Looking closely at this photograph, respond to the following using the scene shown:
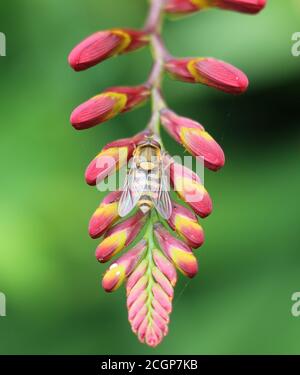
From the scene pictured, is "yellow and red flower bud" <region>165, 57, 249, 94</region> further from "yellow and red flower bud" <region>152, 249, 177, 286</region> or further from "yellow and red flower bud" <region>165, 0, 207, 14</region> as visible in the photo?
"yellow and red flower bud" <region>152, 249, 177, 286</region>

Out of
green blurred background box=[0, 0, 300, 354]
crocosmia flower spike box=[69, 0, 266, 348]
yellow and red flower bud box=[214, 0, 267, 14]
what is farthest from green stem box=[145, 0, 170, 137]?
green blurred background box=[0, 0, 300, 354]

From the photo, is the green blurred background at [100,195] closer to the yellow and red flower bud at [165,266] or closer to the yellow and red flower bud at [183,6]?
the yellow and red flower bud at [183,6]

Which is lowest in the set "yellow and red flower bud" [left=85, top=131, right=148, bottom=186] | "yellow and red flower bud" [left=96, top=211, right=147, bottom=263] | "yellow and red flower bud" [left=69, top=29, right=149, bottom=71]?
"yellow and red flower bud" [left=96, top=211, right=147, bottom=263]

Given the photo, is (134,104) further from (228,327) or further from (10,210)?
(228,327)

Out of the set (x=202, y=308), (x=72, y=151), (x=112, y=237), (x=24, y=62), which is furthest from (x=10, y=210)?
(x=112, y=237)

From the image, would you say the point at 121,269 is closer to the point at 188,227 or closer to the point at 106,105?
the point at 188,227

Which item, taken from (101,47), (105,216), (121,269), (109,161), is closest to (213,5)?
(101,47)
